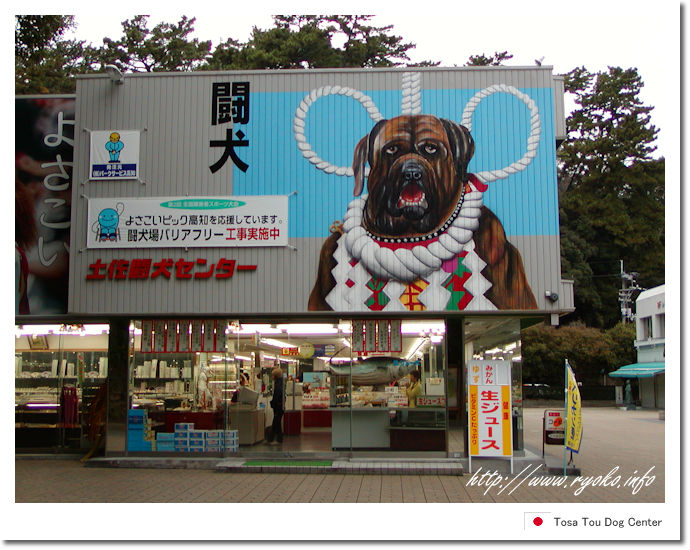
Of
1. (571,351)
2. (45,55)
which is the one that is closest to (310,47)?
(45,55)

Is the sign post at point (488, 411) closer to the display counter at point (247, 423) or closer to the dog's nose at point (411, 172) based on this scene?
the dog's nose at point (411, 172)

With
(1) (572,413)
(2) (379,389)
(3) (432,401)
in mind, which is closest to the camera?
(1) (572,413)

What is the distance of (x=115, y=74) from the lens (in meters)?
14.7

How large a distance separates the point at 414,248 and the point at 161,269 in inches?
208

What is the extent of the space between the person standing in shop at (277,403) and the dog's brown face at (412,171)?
13.9ft

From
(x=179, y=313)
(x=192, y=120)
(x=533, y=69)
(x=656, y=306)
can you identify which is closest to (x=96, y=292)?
(x=179, y=313)

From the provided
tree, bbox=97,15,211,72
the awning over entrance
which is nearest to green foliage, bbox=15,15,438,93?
tree, bbox=97,15,211,72

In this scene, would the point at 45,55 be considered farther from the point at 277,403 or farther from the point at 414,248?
the point at 414,248

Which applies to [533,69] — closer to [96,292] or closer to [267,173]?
[267,173]

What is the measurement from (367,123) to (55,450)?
34.5 ft

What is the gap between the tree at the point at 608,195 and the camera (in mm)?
47344

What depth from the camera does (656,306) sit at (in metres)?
39.4

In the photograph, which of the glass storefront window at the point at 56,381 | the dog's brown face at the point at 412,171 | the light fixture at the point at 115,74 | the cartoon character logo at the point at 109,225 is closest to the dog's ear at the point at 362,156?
the dog's brown face at the point at 412,171

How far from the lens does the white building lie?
3916 cm
